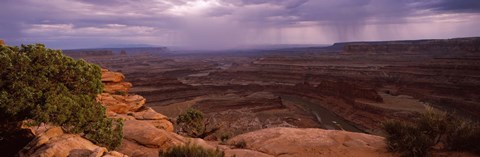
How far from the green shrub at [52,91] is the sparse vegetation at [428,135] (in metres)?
11.1

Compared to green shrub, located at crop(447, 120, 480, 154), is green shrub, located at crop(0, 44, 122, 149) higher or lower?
higher

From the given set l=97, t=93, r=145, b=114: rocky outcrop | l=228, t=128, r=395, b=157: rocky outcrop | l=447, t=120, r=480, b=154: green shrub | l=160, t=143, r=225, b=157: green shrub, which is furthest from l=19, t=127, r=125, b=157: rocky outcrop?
l=447, t=120, r=480, b=154: green shrub

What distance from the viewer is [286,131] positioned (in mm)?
19156

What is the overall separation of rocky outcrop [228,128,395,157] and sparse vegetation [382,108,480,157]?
0.77m

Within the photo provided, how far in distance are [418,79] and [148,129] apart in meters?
67.9

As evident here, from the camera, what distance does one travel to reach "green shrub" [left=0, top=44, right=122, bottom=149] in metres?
9.44

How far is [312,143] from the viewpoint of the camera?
1666 centimetres

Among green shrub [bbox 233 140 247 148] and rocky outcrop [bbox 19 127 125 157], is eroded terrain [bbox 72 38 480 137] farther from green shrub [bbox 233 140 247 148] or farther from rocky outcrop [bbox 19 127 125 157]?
rocky outcrop [bbox 19 127 125 157]

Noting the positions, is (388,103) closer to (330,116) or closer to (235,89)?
(330,116)

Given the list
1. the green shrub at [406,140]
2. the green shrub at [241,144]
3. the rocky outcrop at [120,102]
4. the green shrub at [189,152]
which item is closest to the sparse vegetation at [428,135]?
the green shrub at [406,140]

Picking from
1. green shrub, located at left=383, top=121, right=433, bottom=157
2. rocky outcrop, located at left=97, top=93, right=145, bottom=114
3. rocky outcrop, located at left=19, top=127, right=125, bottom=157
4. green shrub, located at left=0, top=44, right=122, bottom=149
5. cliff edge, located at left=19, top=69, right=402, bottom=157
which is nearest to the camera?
rocky outcrop, located at left=19, top=127, right=125, bottom=157

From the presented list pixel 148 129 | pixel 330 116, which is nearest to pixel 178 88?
pixel 330 116

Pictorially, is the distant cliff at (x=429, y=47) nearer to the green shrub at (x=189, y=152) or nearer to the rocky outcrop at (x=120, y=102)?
the rocky outcrop at (x=120, y=102)

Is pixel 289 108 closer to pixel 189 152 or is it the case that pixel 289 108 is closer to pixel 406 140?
pixel 406 140
